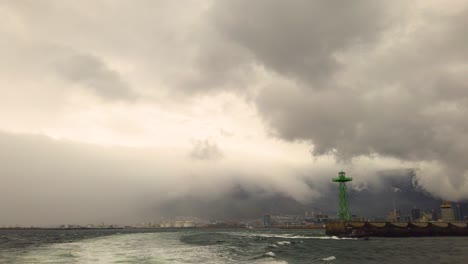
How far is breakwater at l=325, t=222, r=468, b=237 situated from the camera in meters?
127

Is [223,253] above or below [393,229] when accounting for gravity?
above

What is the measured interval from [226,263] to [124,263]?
12113 mm

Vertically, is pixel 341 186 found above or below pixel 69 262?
above

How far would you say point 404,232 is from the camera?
13725cm

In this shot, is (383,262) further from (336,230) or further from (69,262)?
(336,230)

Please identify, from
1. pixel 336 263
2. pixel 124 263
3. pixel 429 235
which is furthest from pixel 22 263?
pixel 429 235

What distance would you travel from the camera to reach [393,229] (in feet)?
447

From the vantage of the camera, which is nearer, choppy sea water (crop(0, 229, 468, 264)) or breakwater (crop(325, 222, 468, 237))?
choppy sea water (crop(0, 229, 468, 264))

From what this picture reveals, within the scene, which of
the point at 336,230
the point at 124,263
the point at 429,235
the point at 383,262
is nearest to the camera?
the point at 124,263

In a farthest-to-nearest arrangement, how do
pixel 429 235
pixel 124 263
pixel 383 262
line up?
pixel 429 235
pixel 383 262
pixel 124 263

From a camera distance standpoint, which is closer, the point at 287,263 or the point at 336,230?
the point at 287,263

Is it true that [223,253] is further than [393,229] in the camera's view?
No

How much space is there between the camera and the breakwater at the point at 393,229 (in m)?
127

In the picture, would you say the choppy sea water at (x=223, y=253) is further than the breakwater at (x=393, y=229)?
No
